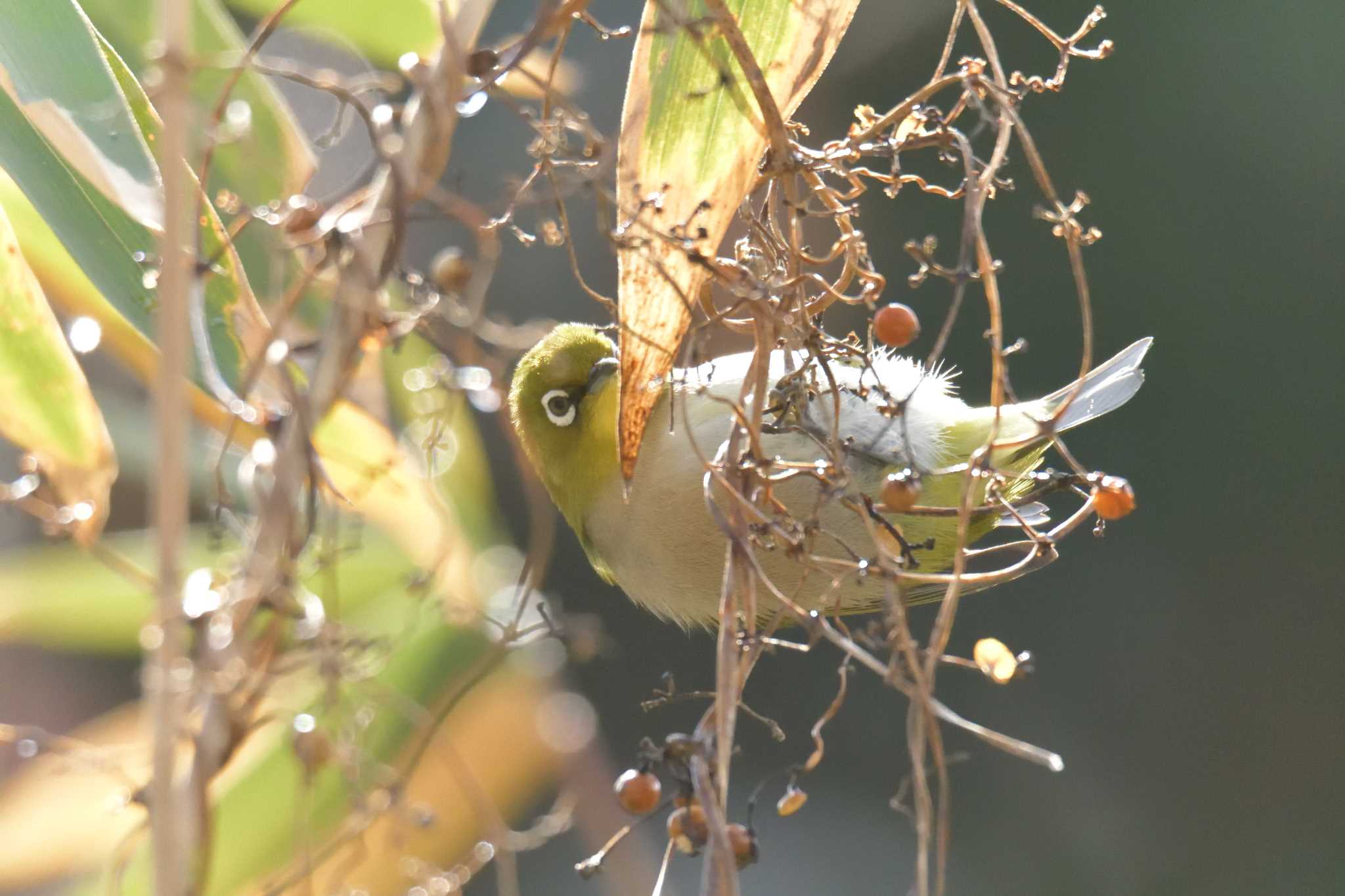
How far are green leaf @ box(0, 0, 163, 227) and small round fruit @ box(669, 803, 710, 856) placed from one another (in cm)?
51

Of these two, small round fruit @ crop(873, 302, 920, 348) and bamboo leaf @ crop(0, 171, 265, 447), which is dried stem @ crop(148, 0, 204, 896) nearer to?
small round fruit @ crop(873, 302, 920, 348)

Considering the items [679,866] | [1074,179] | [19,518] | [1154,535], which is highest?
[1074,179]

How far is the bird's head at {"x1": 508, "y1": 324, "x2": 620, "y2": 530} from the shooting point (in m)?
1.41

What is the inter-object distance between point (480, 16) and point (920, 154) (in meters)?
2.48

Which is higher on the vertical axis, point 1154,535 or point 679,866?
point 1154,535

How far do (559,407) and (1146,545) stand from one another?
212 centimetres

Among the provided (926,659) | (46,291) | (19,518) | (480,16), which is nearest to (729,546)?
(926,659)

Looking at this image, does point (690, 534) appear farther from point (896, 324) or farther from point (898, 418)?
point (896, 324)

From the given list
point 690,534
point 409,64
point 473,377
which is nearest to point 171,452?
point 409,64

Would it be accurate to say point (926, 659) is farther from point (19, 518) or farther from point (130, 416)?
point (19, 518)

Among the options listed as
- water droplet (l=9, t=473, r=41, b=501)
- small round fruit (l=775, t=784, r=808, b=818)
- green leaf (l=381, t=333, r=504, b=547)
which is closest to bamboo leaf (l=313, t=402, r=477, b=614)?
green leaf (l=381, t=333, r=504, b=547)

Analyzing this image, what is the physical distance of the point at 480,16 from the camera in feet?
2.03

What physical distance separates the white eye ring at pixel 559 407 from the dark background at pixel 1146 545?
5.10ft

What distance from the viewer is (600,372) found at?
1.42m
